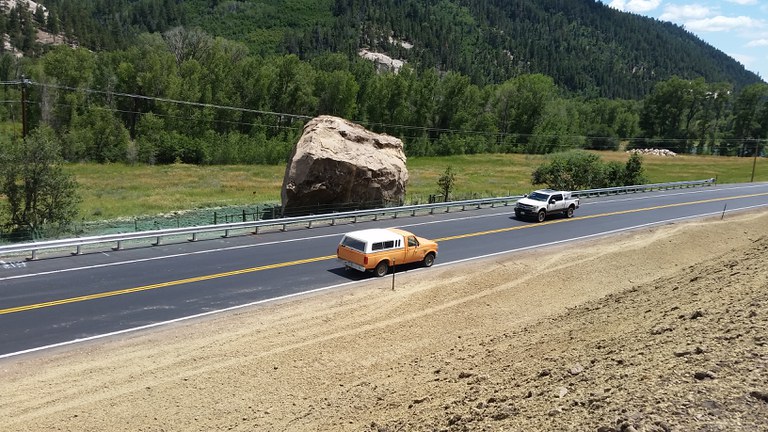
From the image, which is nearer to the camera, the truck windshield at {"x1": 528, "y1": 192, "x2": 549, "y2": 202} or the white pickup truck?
the white pickup truck

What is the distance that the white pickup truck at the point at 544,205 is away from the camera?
33.1 metres

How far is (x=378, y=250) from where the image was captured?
20.8 m

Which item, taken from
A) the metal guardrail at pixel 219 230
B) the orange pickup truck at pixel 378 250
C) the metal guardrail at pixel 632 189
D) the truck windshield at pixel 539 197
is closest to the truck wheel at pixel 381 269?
the orange pickup truck at pixel 378 250

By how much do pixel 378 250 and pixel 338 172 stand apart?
12.7m

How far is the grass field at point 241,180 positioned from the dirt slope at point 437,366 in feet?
83.4

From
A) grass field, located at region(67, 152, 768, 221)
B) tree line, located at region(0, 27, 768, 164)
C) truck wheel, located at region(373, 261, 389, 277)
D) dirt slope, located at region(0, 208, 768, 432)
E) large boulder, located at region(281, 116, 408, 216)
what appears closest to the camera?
dirt slope, located at region(0, 208, 768, 432)

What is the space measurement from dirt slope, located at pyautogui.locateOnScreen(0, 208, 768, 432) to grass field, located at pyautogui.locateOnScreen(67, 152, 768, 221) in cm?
2542

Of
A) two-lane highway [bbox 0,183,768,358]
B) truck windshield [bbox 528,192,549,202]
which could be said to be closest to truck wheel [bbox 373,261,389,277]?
two-lane highway [bbox 0,183,768,358]

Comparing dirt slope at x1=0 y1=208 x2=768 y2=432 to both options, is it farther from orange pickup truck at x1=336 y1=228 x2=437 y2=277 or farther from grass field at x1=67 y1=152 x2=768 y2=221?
grass field at x1=67 y1=152 x2=768 y2=221

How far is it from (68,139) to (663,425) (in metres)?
79.4

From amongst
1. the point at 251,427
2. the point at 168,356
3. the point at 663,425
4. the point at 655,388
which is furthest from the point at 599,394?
the point at 168,356

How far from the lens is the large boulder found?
31938 millimetres

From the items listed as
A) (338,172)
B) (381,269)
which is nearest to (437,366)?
(381,269)

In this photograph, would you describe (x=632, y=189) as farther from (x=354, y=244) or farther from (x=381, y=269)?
(x=354, y=244)
